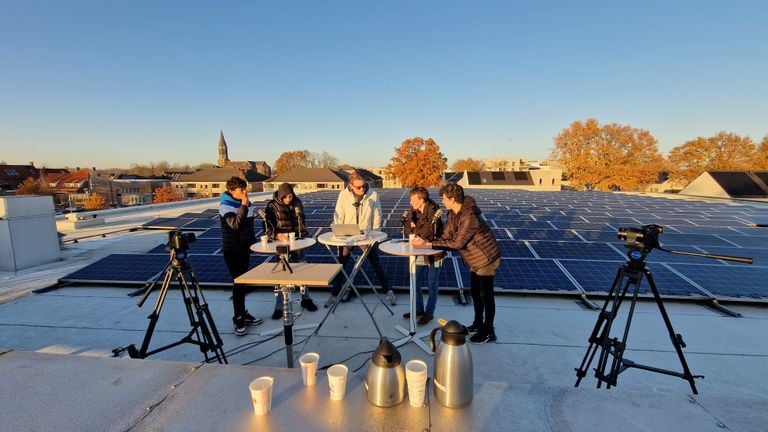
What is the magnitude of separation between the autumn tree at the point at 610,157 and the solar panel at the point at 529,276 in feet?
135

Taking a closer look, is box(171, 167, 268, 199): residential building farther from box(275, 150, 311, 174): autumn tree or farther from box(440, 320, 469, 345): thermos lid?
box(440, 320, 469, 345): thermos lid

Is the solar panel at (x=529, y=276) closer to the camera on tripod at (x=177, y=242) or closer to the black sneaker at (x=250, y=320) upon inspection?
the black sneaker at (x=250, y=320)

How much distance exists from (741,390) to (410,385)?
158 inches

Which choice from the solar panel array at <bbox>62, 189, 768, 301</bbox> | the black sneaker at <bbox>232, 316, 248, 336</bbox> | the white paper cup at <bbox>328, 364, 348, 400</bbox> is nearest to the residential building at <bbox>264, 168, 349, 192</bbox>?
the solar panel array at <bbox>62, 189, 768, 301</bbox>

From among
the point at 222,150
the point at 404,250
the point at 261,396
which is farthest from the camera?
the point at 222,150

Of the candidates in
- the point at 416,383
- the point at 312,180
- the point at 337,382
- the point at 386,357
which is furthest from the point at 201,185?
the point at 416,383

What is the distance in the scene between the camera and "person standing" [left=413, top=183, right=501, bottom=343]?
Result: 154 inches

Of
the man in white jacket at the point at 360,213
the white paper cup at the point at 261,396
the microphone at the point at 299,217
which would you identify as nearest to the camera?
the white paper cup at the point at 261,396

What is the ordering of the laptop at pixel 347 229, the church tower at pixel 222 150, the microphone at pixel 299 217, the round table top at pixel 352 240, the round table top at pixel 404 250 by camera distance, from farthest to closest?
the church tower at pixel 222 150 → the microphone at pixel 299 217 → the laptop at pixel 347 229 → the round table top at pixel 352 240 → the round table top at pixel 404 250

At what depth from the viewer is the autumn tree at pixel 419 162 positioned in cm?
4809

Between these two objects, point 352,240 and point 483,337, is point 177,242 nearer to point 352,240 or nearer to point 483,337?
point 352,240

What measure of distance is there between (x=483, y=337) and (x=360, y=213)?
2.64 m

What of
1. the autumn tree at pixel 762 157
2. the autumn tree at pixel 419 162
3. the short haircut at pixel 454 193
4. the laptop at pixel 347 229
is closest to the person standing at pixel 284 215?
the laptop at pixel 347 229

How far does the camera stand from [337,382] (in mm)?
1856
